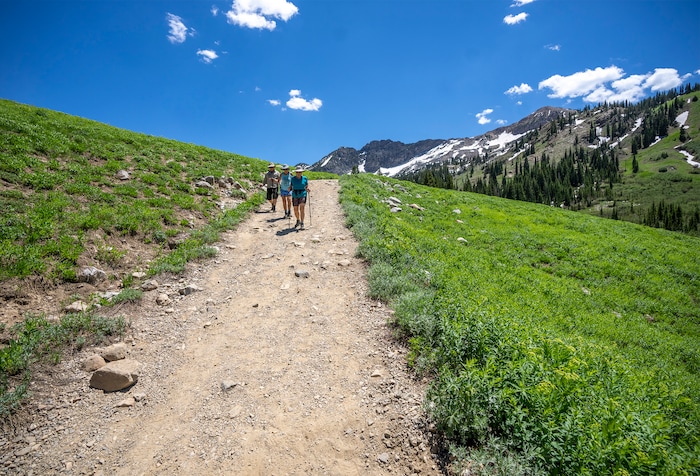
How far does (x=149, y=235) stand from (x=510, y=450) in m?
13.6

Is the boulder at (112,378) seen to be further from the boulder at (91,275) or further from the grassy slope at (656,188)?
the grassy slope at (656,188)

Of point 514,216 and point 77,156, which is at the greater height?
point 77,156

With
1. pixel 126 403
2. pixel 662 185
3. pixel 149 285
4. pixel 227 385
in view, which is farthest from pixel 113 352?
pixel 662 185

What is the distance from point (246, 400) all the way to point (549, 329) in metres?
8.35

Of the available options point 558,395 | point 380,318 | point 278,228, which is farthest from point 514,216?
point 558,395

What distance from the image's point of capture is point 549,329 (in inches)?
347

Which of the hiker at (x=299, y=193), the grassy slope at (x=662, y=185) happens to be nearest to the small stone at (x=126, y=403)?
the hiker at (x=299, y=193)

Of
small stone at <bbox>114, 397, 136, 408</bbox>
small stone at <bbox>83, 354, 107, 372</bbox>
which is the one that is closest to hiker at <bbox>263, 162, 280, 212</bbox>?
small stone at <bbox>83, 354, 107, 372</bbox>

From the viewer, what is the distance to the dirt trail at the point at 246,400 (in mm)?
4918

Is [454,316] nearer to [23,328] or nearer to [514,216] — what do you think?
[23,328]

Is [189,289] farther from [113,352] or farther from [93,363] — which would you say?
[93,363]

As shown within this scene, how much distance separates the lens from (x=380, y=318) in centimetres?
827

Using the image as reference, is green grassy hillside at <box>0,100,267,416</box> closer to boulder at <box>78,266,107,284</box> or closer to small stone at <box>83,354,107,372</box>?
boulder at <box>78,266,107,284</box>

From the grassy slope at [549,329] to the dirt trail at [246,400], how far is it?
3.02ft
